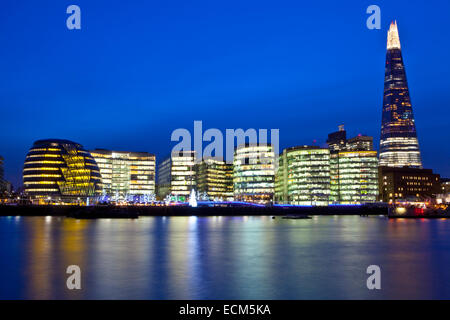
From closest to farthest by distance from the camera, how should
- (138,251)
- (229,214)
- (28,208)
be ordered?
(138,251)
(28,208)
(229,214)

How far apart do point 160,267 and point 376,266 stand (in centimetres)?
1805

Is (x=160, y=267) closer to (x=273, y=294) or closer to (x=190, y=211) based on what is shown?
(x=273, y=294)

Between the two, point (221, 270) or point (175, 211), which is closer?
point (221, 270)

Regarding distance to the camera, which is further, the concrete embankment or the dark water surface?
the concrete embankment

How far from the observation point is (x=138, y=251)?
4966 centimetres

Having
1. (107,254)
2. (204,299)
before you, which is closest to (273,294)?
(204,299)

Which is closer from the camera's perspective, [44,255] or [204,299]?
[204,299]

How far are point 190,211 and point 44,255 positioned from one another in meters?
132

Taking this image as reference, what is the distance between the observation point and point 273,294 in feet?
90.8

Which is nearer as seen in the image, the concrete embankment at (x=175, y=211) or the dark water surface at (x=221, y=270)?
the dark water surface at (x=221, y=270)

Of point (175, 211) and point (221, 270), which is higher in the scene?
point (221, 270)
